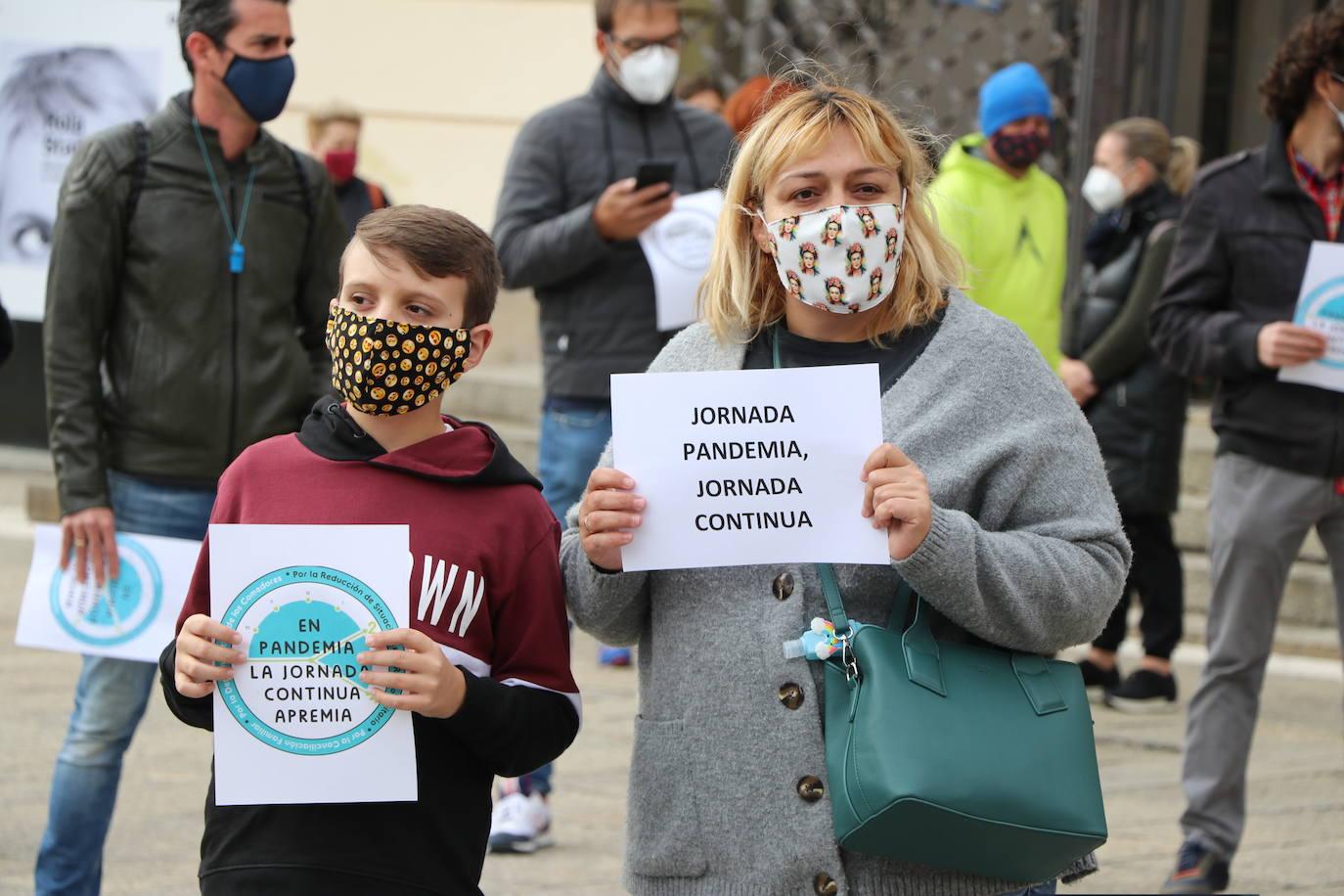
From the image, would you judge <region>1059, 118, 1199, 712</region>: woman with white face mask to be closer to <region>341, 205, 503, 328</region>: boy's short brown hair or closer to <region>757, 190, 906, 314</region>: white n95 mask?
<region>757, 190, 906, 314</region>: white n95 mask

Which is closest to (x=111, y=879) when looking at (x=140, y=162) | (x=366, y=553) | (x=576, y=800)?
(x=576, y=800)

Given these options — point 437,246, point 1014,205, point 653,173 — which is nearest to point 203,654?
point 437,246

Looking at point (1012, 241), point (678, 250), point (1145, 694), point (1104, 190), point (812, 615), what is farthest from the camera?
point (1104, 190)

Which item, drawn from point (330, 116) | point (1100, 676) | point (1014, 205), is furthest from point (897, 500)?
point (330, 116)

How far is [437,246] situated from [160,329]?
1.51 m

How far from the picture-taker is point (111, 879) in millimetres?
4500

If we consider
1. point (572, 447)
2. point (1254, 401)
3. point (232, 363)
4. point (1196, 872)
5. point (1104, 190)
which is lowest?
point (1196, 872)

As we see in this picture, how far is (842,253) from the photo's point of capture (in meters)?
2.61

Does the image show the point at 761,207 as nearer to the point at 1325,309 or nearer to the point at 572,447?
the point at 1325,309

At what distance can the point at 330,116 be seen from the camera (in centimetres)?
814

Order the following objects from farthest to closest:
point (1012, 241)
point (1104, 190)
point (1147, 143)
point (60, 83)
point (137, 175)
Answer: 1. point (60, 83)
2. point (1104, 190)
3. point (1147, 143)
4. point (1012, 241)
5. point (137, 175)

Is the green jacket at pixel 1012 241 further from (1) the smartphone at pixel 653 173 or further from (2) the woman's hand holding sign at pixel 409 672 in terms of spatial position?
(2) the woman's hand holding sign at pixel 409 672

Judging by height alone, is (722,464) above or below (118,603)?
above

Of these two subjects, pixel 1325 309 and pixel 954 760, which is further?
pixel 1325 309
